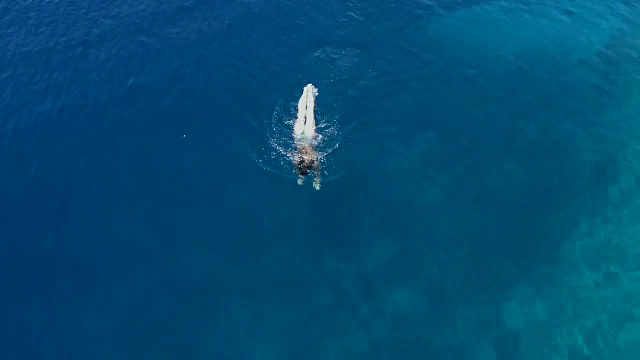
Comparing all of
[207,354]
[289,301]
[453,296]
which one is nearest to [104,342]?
[207,354]

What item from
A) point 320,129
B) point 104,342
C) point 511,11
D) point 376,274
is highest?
point 511,11

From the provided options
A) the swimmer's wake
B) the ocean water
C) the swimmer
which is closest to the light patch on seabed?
the swimmer's wake

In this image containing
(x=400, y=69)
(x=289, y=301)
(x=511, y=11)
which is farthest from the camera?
(x=511, y=11)

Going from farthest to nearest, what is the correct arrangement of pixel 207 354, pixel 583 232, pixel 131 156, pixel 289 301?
pixel 131 156 < pixel 583 232 < pixel 289 301 < pixel 207 354

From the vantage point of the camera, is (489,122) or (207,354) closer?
(207,354)

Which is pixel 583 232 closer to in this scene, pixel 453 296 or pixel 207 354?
pixel 453 296

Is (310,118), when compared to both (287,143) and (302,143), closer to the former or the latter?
(302,143)
